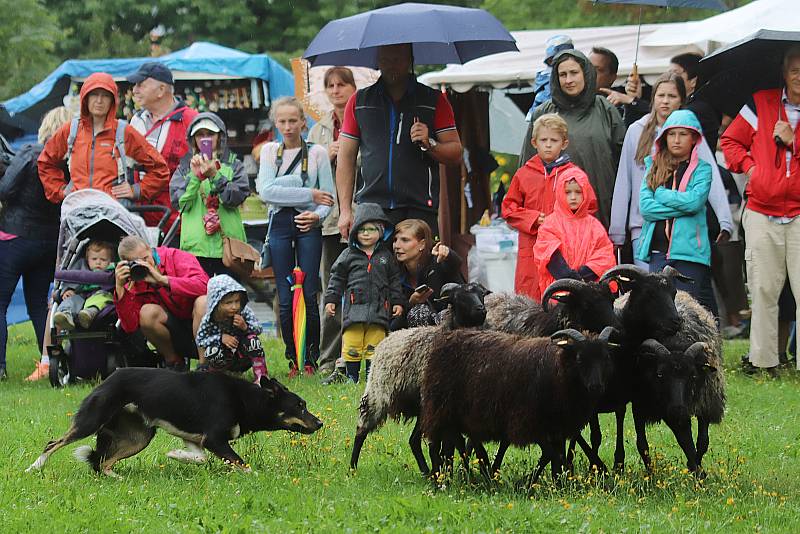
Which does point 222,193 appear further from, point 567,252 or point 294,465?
point 294,465

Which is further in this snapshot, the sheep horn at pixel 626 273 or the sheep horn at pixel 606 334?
the sheep horn at pixel 626 273

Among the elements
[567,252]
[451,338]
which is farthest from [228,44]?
[451,338]

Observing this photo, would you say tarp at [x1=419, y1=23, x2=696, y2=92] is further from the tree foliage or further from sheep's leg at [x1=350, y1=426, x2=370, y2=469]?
the tree foliage

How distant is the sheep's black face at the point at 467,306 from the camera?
7.43m

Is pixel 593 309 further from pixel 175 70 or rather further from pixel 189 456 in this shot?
pixel 175 70

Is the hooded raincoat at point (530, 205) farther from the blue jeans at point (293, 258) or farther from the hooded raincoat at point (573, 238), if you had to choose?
the blue jeans at point (293, 258)

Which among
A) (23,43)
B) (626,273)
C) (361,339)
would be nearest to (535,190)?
(361,339)

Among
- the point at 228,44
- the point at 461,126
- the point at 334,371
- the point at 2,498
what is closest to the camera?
the point at 2,498

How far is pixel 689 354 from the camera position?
22.7 ft

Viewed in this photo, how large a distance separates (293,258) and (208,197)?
1059mm

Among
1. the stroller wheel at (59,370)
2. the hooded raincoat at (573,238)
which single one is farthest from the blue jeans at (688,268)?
the stroller wheel at (59,370)

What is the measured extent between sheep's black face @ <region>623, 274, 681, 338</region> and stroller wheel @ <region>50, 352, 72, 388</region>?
6582 mm

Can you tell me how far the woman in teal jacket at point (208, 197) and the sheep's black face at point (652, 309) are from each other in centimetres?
554

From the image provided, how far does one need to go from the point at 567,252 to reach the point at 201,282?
3452mm
